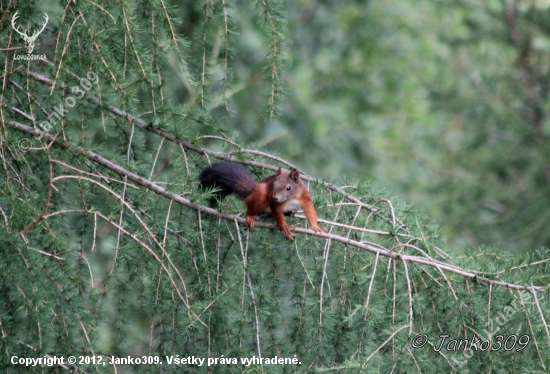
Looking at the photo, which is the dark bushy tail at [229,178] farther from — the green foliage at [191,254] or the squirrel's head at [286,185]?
the squirrel's head at [286,185]

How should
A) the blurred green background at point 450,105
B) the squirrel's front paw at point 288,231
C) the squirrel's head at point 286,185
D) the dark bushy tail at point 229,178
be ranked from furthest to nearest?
the blurred green background at point 450,105 → the dark bushy tail at point 229,178 → the squirrel's head at point 286,185 → the squirrel's front paw at point 288,231

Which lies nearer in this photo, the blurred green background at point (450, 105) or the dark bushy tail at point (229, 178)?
the dark bushy tail at point (229, 178)

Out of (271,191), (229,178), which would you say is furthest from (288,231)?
(229,178)

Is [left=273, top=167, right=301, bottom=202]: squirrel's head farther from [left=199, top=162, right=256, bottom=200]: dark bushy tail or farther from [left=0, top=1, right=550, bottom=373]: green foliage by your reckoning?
[left=199, top=162, right=256, bottom=200]: dark bushy tail

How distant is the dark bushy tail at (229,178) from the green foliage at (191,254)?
46mm

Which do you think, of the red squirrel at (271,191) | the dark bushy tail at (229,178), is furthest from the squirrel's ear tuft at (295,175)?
the dark bushy tail at (229,178)

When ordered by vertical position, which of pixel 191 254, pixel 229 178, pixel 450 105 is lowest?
pixel 191 254

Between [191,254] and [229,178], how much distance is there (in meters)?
0.52

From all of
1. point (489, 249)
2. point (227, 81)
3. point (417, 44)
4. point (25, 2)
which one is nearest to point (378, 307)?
point (489, 249)

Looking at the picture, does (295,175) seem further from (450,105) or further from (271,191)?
(450,105)

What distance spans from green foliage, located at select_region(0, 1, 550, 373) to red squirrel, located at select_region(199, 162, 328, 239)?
0.15 feet

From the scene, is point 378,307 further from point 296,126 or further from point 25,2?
point 296,126

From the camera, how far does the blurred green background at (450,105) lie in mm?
6070

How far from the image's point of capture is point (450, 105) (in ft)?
20.9
